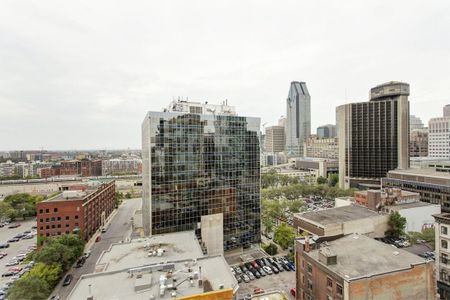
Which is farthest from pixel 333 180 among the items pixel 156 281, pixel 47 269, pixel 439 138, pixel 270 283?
pixel 47 269

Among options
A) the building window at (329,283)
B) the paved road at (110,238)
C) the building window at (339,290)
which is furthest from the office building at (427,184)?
the paved road at (110,238)

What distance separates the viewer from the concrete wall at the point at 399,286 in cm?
2714

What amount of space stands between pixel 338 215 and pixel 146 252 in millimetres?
47521

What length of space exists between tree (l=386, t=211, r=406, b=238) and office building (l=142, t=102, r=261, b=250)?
3310cm

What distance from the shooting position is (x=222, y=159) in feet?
183

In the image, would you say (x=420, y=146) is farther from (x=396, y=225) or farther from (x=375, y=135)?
(x=396, y=225)

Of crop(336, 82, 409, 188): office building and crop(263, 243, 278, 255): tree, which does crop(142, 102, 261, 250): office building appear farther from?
crop(336, 82, 409, 188): office building

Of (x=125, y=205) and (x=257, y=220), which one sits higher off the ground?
(x=257, y=220)

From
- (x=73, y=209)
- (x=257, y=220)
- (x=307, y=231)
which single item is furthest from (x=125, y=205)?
(x=307, y=231)

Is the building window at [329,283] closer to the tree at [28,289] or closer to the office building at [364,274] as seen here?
the office building at [364,274]

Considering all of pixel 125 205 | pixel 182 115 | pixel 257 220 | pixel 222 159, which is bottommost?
pixel 125 205

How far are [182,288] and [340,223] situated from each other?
4389cm

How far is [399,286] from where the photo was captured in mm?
28453

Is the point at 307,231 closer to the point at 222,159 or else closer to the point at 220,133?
the point at 222,159
